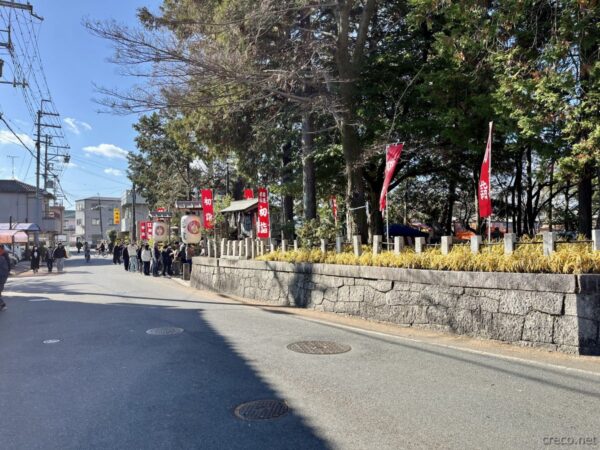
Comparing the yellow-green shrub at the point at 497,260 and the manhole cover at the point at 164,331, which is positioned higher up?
the yellow-green shrub at the point at 497,260

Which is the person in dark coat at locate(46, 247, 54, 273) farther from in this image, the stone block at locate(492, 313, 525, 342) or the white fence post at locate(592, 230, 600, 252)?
the white fence post at locate(592, 230, 600, 252)

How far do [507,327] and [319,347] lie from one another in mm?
3038

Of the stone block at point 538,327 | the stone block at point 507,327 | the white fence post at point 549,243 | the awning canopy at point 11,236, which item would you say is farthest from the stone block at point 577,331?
the awning canopy at point 11,236

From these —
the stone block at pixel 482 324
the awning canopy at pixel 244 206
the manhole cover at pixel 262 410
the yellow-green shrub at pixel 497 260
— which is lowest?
the manhole cover at pixel 262 410

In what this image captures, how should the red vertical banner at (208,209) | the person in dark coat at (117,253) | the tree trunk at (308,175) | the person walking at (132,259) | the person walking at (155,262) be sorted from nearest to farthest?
the tree trunk at (308,175) < the red vertical banner at (208,209) < the person walking at (155,262) < the person walking at (132,259) < the person in dark coat at (117,253)

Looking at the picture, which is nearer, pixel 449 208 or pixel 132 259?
pixel 449 208

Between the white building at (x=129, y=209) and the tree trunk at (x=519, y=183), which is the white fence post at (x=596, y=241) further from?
the white building at (x=129, y=209)

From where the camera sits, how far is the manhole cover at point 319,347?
6715mm

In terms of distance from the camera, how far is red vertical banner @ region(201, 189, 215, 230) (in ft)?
69.6

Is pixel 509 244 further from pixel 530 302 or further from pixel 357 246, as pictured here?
pixel 357 246

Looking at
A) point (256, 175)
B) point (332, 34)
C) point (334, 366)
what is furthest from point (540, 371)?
point (256, 175)

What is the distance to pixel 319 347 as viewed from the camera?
22.9ft

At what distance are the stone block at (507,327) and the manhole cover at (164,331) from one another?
5350mm

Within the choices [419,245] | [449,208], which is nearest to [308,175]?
[419,245]
